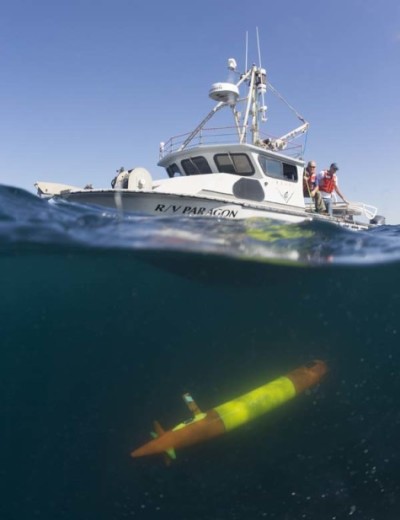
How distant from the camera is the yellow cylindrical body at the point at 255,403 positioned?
6.12m

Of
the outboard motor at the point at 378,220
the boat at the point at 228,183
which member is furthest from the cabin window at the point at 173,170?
the outboard motor at the point at 378,220

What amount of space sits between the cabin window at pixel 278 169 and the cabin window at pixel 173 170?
349 centimetres

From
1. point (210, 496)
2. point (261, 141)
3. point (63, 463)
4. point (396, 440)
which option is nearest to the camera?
point (210, 496)

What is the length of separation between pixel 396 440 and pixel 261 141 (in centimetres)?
1331

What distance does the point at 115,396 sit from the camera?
10.6 m

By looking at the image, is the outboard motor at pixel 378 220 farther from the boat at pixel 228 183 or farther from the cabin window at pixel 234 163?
the cabin window at pixel 234 163

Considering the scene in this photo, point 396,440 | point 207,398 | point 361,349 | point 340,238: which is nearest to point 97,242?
point 340,238

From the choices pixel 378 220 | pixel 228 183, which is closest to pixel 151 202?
pixel 228 183

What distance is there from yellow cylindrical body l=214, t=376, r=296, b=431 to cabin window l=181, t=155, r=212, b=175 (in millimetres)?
9594

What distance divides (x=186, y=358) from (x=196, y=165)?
7.60m

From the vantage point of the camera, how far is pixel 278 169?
50.5 feet

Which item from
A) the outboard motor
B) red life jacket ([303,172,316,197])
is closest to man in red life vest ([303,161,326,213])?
red life jacket ([303,172,316,197])

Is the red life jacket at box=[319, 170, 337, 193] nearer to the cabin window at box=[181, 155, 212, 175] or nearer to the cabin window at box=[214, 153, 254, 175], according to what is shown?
the cabin window at box=[214, 153, 254, 175]

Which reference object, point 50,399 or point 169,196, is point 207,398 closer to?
point 50,399
